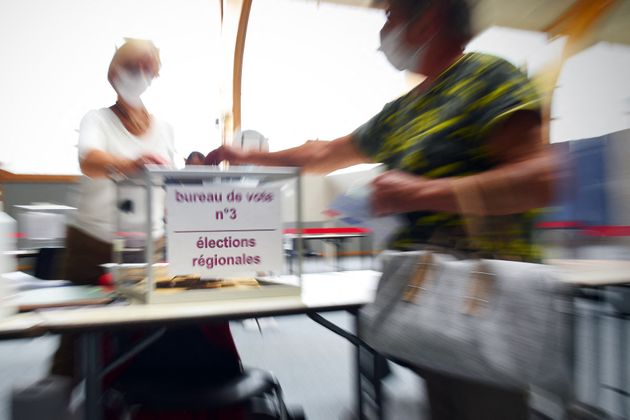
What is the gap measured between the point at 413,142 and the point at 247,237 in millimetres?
420

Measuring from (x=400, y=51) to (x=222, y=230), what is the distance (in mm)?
552

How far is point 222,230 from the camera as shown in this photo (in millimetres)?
884

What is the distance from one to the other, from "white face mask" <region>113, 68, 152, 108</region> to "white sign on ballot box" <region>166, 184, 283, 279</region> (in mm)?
660

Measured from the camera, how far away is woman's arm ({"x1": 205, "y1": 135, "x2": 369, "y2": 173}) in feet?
3.77

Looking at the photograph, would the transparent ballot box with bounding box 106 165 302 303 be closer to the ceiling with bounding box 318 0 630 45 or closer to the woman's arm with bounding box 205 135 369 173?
the woman's arm with bounding box 205 135 369 173

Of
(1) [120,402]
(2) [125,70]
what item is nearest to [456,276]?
(1) [120,402]

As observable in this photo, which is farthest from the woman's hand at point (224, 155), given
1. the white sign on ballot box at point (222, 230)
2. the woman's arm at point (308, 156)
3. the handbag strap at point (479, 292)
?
the handbag strap at point (479, 292)

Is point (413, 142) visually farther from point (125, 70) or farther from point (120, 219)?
point (125, 70)

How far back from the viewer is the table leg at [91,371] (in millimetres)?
732

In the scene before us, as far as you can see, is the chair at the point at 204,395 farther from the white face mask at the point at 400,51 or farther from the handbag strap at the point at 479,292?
the white face mask at the point at 400,51

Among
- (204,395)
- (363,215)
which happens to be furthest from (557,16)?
(204,395)

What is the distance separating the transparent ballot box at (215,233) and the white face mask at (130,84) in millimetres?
490

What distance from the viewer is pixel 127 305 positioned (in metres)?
0.83

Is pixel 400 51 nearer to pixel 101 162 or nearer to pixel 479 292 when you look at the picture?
pixel 479 292
